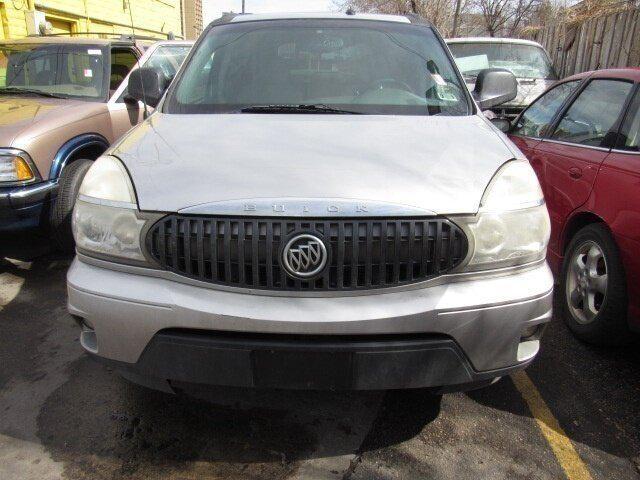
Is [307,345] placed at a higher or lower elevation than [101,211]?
lower

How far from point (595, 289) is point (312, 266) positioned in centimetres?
211

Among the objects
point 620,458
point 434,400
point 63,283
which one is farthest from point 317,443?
point 63,283

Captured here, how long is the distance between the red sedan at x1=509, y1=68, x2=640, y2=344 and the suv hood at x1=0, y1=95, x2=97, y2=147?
12.5 feet

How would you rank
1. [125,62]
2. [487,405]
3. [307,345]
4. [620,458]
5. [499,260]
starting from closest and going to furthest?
[307,345], [499,260], [620,458], [487,405], [125,62]

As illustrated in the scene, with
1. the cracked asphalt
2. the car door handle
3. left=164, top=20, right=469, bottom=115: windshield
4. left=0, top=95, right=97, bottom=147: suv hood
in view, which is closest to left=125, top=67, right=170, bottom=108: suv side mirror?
left=164, top=20, right=469, bottom=115: windshield

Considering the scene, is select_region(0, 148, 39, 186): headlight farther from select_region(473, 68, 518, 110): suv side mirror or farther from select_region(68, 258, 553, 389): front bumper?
select_region(473, 68, 518, 110): suv side mirror

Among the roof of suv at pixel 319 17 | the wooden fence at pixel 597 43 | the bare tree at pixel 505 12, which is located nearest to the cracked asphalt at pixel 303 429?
the roof of suv at pixel 319 17

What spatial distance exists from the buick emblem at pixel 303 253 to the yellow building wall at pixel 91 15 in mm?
8696

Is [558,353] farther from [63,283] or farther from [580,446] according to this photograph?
[63,283]

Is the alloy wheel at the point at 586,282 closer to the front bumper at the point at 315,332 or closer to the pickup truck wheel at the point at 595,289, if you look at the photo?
the pickup truck wheel at the point at 595,289

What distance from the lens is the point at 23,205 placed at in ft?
12.5

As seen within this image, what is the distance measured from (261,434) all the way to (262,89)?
1.88 metres

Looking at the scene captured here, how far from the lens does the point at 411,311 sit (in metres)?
1.94

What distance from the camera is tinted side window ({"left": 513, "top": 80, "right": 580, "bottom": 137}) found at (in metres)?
4.18
